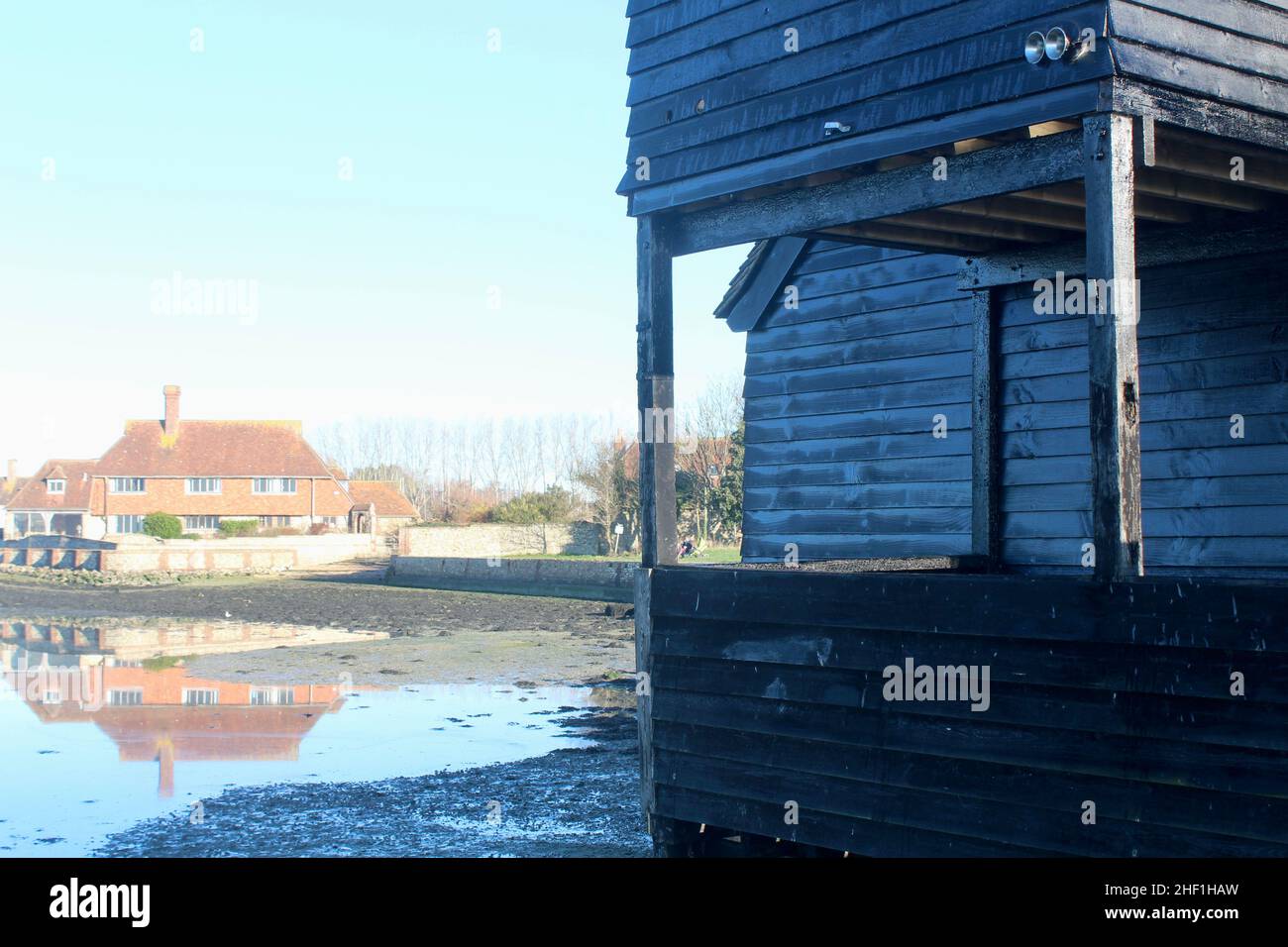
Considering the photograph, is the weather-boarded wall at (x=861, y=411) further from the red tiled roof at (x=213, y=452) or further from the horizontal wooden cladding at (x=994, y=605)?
the red tiled roof at (x=213, y=452)

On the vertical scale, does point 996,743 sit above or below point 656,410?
below

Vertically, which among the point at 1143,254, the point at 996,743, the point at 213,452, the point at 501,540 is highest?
the point at 213,452

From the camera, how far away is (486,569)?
135ft

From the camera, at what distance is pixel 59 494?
8388cm

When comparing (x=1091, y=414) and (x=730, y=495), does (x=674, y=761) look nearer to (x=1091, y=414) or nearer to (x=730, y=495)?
(x=1091, y=414)

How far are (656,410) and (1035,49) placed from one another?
8.91 ft

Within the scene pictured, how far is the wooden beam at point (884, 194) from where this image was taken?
595 cm

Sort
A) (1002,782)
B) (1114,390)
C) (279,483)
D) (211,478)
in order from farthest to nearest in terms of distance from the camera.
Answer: (279,483)
(211,478)
(1002,782)
(1114,390)

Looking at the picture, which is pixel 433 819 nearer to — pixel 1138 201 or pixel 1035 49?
pixel 1138 201

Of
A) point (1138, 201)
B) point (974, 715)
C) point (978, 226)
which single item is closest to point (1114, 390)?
point (974, 715)

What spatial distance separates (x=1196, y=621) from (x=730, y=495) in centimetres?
Answer: 4280

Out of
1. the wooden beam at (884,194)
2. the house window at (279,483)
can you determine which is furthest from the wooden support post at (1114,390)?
the house window at (279,483)

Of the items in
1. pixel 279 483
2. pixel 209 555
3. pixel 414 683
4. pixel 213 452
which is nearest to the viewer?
pixel 414 683

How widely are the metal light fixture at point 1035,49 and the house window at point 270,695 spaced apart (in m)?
13.0
